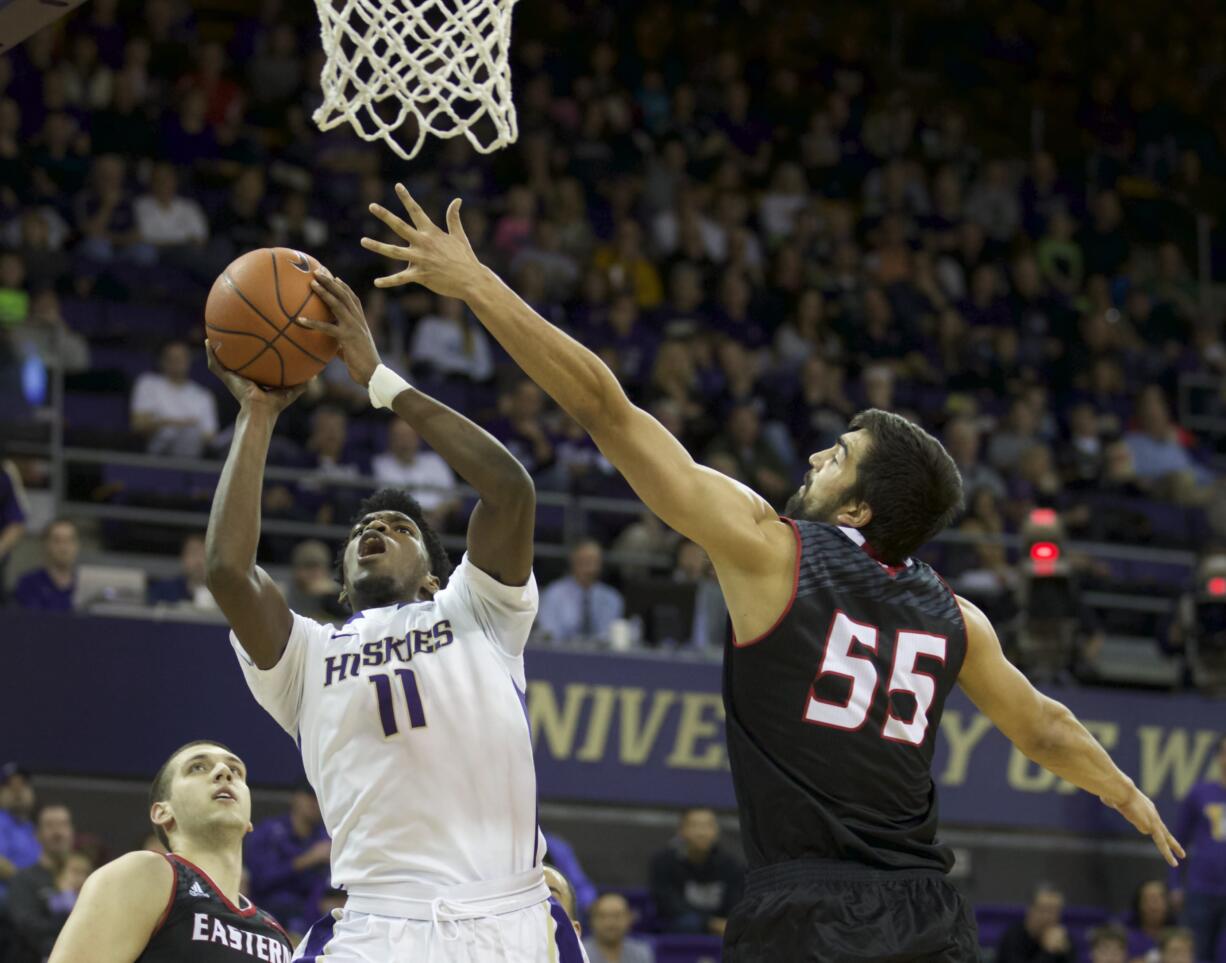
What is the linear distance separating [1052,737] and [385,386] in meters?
1.81

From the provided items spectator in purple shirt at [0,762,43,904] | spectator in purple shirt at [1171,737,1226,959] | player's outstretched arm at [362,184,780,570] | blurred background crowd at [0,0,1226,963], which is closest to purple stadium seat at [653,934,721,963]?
blurred background crowd at [0,0,1226,963]

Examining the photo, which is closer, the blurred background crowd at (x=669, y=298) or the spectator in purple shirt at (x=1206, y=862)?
the blurred background crowd at (x=669, y=298)

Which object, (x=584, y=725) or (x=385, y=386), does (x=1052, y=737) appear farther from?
(x=584, y=725)

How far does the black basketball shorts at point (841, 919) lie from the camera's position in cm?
397

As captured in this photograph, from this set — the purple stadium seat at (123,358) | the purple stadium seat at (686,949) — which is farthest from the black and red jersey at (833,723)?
the purple stadium seat at (123,358)

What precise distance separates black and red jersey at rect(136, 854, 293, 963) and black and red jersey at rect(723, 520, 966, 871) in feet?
5.25

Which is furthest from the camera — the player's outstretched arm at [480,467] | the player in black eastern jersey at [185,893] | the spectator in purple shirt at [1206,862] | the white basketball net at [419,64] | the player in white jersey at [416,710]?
the spectator in purple shirt at [1206,862]

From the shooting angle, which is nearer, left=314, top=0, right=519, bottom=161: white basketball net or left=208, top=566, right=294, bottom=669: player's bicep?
left=208, top=566, right=294, bottom=669: player's bicep

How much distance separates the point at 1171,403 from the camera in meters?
16.6

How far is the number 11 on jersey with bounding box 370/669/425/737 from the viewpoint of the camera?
442 cm

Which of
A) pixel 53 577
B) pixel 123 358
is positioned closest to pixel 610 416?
pixel 53 577

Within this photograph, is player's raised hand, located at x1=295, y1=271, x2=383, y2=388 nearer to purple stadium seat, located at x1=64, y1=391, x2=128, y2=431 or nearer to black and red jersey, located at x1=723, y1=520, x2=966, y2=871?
black and red jersey, located at x1=723, y1=520, x2=966, y2=871

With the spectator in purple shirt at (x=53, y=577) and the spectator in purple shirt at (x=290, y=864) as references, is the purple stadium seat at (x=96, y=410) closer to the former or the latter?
the spectator in purple shirt at (x=53, y=577)

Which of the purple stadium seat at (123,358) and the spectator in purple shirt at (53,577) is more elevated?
the purple stadium seat at (123,358)
